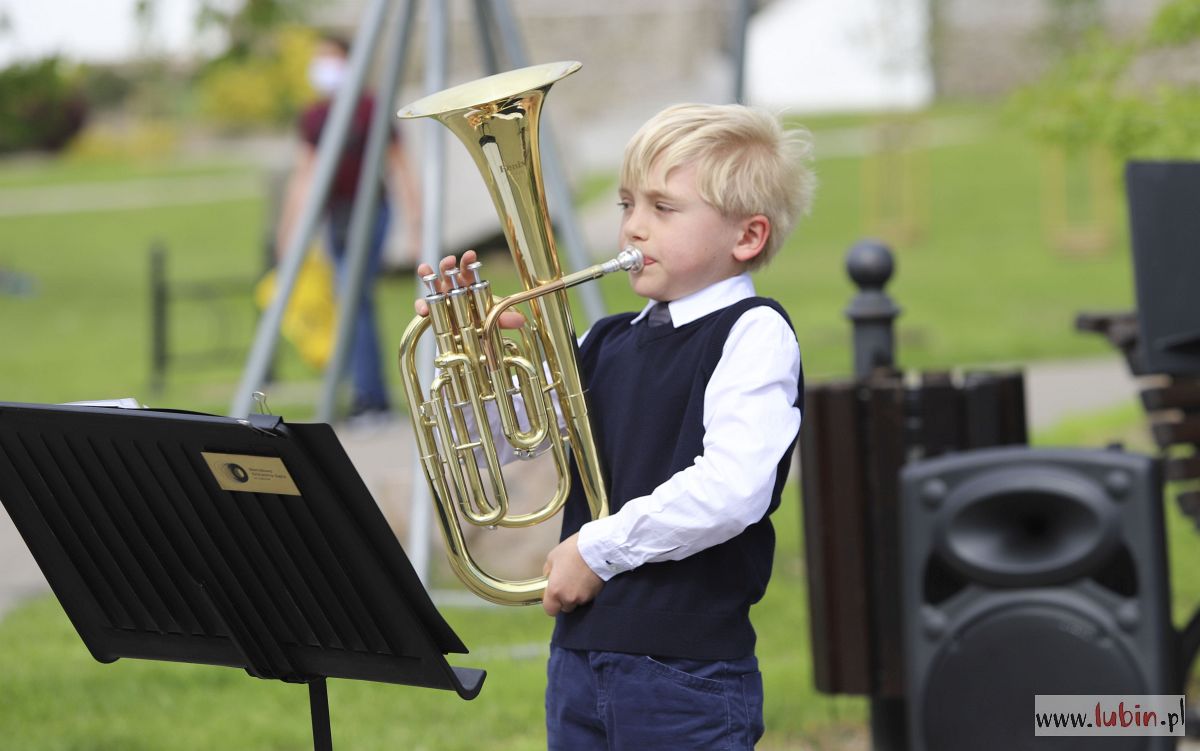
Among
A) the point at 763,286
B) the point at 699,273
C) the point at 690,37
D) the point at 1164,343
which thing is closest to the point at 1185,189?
the point at 1164,343

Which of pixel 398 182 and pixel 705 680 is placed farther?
pixel 398 182

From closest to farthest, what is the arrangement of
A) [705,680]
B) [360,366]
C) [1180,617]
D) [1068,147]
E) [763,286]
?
[705,680] < [1180,617] < [1068,147] < [360,366] < [763,286]

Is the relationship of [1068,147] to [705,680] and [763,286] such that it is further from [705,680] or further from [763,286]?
[763,286]

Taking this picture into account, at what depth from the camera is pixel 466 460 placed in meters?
2.61

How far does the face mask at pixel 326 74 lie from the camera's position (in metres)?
8.30

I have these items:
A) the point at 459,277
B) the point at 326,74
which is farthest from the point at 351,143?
the point at 459,277

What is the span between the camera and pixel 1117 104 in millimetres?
5355

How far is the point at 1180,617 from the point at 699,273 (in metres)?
3.11

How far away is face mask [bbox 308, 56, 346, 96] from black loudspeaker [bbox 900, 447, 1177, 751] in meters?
5.89

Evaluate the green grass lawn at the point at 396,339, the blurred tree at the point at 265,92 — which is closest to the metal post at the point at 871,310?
the green grass lawn at the point at 396,339

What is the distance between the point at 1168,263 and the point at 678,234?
1379 mm

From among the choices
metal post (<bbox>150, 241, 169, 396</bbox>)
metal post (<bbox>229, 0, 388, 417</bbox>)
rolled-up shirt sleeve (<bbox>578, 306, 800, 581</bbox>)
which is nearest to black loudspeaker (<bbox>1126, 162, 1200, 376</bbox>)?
rolled-up shirt sleeve (<bbox>578, 306, 800, 581</bbox>)

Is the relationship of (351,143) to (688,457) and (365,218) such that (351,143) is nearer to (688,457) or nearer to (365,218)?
(365,218)

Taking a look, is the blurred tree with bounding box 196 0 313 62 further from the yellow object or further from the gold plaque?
the gold plaque
